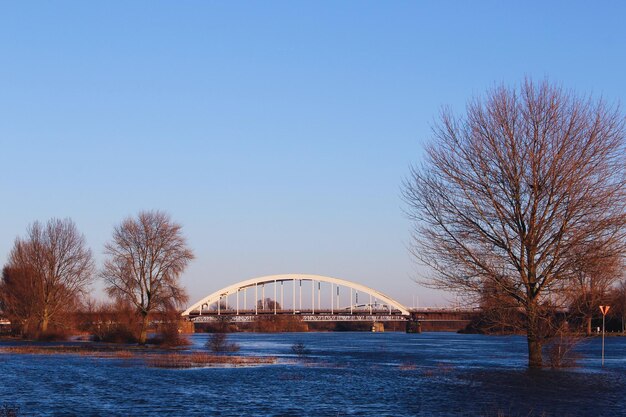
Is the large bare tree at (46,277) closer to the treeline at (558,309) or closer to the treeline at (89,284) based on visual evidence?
the treeline at (89,284)

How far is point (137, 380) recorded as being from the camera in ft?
94.4

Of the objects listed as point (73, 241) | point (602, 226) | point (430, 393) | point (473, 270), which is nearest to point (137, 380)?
point (430, 393)

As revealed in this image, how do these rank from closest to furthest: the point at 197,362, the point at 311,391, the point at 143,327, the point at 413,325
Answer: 1. the point at 311,391
2. the point at 197,362
3. the point at 143,327
4. the point at 413,325

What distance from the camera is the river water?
66.7 ft

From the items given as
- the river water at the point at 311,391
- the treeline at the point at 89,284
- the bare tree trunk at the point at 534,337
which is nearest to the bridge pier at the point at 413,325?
the treeline at the point at 89,284

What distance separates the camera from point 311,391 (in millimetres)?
25516

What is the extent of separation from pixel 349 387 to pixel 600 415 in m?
9.67

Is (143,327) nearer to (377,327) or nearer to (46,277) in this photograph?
(46,277)

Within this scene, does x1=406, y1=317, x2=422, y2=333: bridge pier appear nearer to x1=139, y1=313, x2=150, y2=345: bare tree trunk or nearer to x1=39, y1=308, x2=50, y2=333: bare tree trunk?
x1=39, y1=308, x2=50, y2=333: bare tree trunk

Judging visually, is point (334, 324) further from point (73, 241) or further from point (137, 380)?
point (137, 380)

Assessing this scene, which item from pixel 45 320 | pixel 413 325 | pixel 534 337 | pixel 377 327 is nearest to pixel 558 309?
pixel 534 337

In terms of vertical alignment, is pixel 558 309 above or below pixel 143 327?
above

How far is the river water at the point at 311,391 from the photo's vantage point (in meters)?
20.3

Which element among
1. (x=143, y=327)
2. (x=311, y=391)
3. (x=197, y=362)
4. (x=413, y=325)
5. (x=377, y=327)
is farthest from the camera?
(x=377, y=327)
